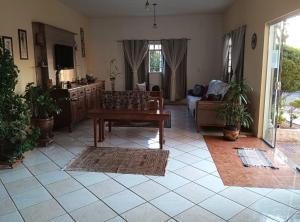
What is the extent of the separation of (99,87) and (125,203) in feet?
16.3

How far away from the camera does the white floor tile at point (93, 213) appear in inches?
87.9

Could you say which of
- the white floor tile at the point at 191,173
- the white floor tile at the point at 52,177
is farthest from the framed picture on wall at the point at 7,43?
the white floor tile at the point at 191,173

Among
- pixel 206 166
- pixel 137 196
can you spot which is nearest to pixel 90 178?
pixel 137 196

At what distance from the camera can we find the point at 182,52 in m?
7.93

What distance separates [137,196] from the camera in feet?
Result: 8.55

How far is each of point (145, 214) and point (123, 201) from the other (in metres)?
0.31

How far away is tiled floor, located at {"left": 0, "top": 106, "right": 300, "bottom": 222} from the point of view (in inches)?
89.4

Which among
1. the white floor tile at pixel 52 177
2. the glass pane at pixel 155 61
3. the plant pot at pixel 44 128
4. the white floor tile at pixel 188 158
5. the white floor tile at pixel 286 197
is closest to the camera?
the white floor tile at pixel 286 197

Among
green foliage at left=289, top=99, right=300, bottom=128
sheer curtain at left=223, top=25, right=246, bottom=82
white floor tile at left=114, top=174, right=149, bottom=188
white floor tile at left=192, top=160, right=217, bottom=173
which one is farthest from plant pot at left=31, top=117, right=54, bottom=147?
green foliage at left=289, top=99, right=300, bottom=128

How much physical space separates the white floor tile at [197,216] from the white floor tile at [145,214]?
142mm

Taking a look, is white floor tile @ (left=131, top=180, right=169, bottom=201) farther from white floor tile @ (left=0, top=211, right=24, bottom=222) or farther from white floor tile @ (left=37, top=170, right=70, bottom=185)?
white floor tile @ (left=0, top=211, right=24, bottom=222)

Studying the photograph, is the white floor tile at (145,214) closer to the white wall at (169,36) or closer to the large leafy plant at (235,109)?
the large leafy plant at (235,109)

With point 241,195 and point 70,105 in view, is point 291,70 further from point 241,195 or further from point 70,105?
point 70,105

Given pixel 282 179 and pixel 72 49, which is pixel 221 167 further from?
pixel 72 49
